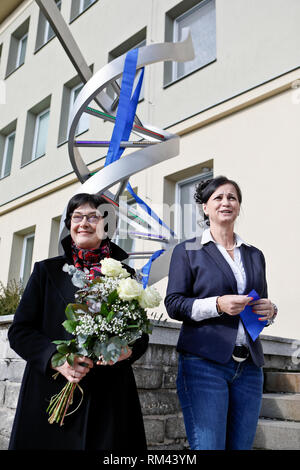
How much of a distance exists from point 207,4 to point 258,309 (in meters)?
6.50

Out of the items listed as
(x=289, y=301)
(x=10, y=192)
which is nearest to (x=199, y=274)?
(x=289, y=301)

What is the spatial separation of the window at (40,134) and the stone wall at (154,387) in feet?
25.3

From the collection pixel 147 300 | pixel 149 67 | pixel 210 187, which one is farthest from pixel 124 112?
pixel 149 67

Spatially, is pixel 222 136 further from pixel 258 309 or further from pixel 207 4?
pixel 258 309

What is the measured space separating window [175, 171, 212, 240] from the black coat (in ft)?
14.6

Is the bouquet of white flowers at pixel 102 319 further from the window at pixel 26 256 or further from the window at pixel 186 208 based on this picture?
the window at pixel 26 256

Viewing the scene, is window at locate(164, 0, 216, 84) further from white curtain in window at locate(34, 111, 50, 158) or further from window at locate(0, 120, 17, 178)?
window at locate(0, 120, 17, 178)

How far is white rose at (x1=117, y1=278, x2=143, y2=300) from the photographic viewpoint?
1519 mm

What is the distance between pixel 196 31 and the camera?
7.02 meters

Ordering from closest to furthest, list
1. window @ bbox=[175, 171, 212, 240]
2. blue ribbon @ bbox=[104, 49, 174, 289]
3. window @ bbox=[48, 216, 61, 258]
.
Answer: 1. blue ribbon @ bbox=[104, 49, 174, 289]
2. window @ bbox=[175, 171, 212, 240]
3. window @ bbox=[48, 216, 61, 258]

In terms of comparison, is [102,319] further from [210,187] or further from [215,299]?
[210,187]

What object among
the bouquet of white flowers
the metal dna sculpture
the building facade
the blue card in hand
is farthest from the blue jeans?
the building facade

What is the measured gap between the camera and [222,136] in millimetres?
6020

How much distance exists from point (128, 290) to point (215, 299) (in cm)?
47
